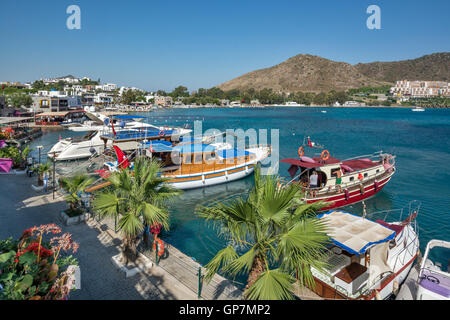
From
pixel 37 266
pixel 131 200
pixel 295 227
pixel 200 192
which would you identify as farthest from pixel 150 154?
pixel 295 227

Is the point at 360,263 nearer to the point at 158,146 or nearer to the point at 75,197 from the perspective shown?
the point at 75,197

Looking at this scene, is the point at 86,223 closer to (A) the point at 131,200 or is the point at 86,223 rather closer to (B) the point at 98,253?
(B) the point at 98,253

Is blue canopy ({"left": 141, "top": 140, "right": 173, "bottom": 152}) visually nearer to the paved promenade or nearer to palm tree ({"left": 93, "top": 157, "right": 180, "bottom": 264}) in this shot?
the paved promenade

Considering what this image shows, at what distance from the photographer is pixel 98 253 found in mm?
10984

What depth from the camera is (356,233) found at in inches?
384

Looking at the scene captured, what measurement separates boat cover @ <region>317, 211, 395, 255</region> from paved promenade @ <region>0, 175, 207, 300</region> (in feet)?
17.2

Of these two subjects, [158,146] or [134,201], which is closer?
[134,201]

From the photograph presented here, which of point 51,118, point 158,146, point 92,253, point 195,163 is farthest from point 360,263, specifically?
point 51,118

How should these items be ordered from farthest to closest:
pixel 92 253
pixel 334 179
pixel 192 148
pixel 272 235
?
pixel 192 148, pixel 334 179, pixel 92 253, pixel 272 235

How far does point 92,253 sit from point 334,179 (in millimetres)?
15964

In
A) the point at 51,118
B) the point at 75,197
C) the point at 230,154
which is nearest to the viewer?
the point at 75,197

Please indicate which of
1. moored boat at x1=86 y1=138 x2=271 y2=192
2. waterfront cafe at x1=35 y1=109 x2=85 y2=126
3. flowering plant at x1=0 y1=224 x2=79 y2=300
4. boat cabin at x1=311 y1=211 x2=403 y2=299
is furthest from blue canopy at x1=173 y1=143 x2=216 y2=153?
waterfront cafe at x1=35 y1=109 x2=85 y2=126

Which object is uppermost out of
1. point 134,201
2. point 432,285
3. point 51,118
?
point 51,118

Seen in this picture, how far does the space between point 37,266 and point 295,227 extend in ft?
19.2
